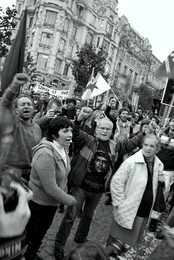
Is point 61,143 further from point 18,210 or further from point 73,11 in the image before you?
point 73,11

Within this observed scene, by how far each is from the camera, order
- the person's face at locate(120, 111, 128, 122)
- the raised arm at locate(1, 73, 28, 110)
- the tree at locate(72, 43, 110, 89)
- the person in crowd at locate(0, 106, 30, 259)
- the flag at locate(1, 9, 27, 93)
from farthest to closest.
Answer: the tree at locate(72, 43, 110, 89) → the person's face at locate(120, 111, 128, 122) → the flag at locate(1, 9, 27, 93) → the raised arm at locate(1, 73, 28, 110) → the person in crowd at locate(0, 106, 30, 259)

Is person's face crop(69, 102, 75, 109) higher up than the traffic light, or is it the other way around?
the traffic light

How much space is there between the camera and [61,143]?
292 centimetres

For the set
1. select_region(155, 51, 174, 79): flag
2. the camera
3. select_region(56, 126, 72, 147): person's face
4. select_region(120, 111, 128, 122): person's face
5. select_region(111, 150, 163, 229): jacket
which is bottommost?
select_region(111, 150, 163, 229): jacket

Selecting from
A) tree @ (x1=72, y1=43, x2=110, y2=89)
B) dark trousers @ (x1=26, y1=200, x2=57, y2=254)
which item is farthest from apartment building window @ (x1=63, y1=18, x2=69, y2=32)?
dark trousers @ (x1=26, y1=200, x2=57, y2=254)

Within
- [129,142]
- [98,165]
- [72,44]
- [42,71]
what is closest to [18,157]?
[98,165]

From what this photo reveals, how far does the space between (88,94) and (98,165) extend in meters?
4.01

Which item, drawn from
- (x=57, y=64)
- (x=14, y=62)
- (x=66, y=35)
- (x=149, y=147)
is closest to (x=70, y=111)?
(x=149, y=147)

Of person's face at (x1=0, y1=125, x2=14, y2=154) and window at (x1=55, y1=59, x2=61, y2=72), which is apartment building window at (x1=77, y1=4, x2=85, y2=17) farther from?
person's face at (x1=0, y1=125, x2=14, y2=154)

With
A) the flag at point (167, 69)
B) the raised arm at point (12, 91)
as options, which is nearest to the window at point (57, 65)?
the flag at point (167, 69)

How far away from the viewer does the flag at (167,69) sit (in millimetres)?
5473

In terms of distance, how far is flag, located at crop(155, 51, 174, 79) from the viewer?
5.47 m

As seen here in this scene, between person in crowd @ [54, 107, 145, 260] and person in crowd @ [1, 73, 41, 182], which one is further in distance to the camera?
person in crowd @ [54, 107, 145, 260]

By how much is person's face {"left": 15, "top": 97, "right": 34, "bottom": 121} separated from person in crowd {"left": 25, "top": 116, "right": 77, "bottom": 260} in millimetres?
401
